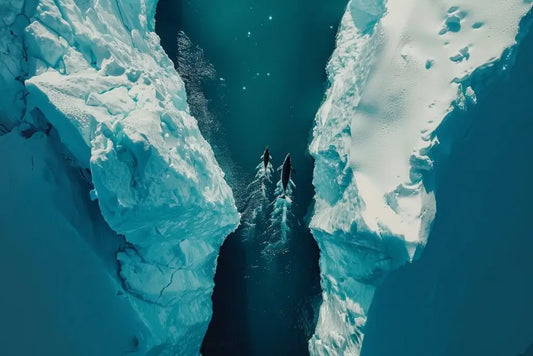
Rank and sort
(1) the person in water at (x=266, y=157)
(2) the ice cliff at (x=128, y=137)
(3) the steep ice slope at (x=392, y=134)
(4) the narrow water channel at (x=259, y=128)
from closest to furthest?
(2) the ice cliff at (x=128, y=137)
(3) the steep ice slope at (x=392, y=134)
(4) the narrow water channel at (x=259, y=128)
(1) the person in water at (x=266, y=157)

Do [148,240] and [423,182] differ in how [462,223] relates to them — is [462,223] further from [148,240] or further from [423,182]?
[148,240]

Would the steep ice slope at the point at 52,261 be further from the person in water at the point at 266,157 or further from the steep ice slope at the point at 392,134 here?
the person in water at the point at 266,157

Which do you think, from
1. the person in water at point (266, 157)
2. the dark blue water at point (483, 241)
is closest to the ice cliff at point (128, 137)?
the person in water at point (266, 157)

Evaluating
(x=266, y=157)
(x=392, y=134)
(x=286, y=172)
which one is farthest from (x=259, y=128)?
(x=392, y=134)

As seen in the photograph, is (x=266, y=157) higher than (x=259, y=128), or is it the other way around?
(x=259, y=128)

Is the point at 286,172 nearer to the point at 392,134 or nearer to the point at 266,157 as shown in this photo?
the point at 266,157

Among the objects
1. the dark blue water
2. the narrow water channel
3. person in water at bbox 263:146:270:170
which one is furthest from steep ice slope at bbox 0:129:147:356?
the dark blue water
